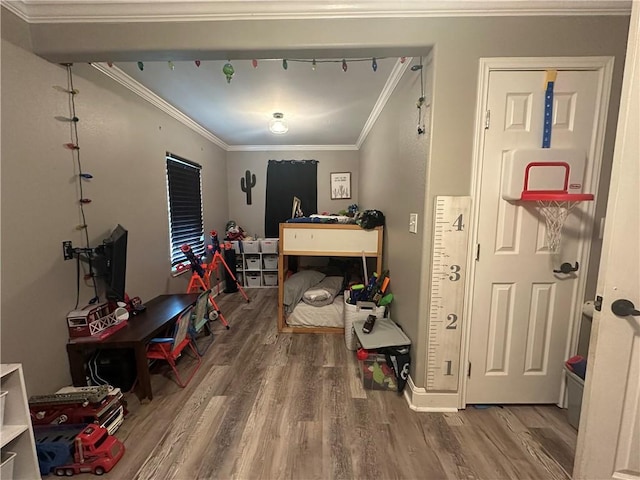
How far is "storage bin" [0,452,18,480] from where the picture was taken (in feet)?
3.85

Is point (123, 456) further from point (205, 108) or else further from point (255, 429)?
point (205, 108)

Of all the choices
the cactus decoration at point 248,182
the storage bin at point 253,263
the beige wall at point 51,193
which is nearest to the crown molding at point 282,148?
the cactus decoration at point 248,182

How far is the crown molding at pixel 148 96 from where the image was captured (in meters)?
Result: 2.17

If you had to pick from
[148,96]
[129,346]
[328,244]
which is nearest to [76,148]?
[148,96]

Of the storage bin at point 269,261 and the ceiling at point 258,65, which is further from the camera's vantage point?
the storage bin at point 269,261

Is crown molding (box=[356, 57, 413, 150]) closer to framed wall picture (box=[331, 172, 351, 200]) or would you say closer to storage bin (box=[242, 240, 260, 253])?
framed wall picture (box=[331, 172, 351, 200])

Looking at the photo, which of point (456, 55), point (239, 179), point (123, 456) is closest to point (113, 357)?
point (123, 456)

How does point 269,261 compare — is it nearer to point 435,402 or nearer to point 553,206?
point 435,402

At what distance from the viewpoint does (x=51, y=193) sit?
170 centimetres

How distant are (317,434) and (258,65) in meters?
2.75

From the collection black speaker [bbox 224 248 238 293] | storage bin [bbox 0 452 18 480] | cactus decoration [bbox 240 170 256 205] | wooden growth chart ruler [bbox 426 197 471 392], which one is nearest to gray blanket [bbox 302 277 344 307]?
wooden growth chart ruler [bbox 426 197 471 392]

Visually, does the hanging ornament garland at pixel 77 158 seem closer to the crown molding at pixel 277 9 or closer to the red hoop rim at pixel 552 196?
the crown molding at pixel 277 9

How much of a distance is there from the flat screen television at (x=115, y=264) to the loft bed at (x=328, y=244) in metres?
1.42

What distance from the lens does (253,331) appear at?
3.03 m
